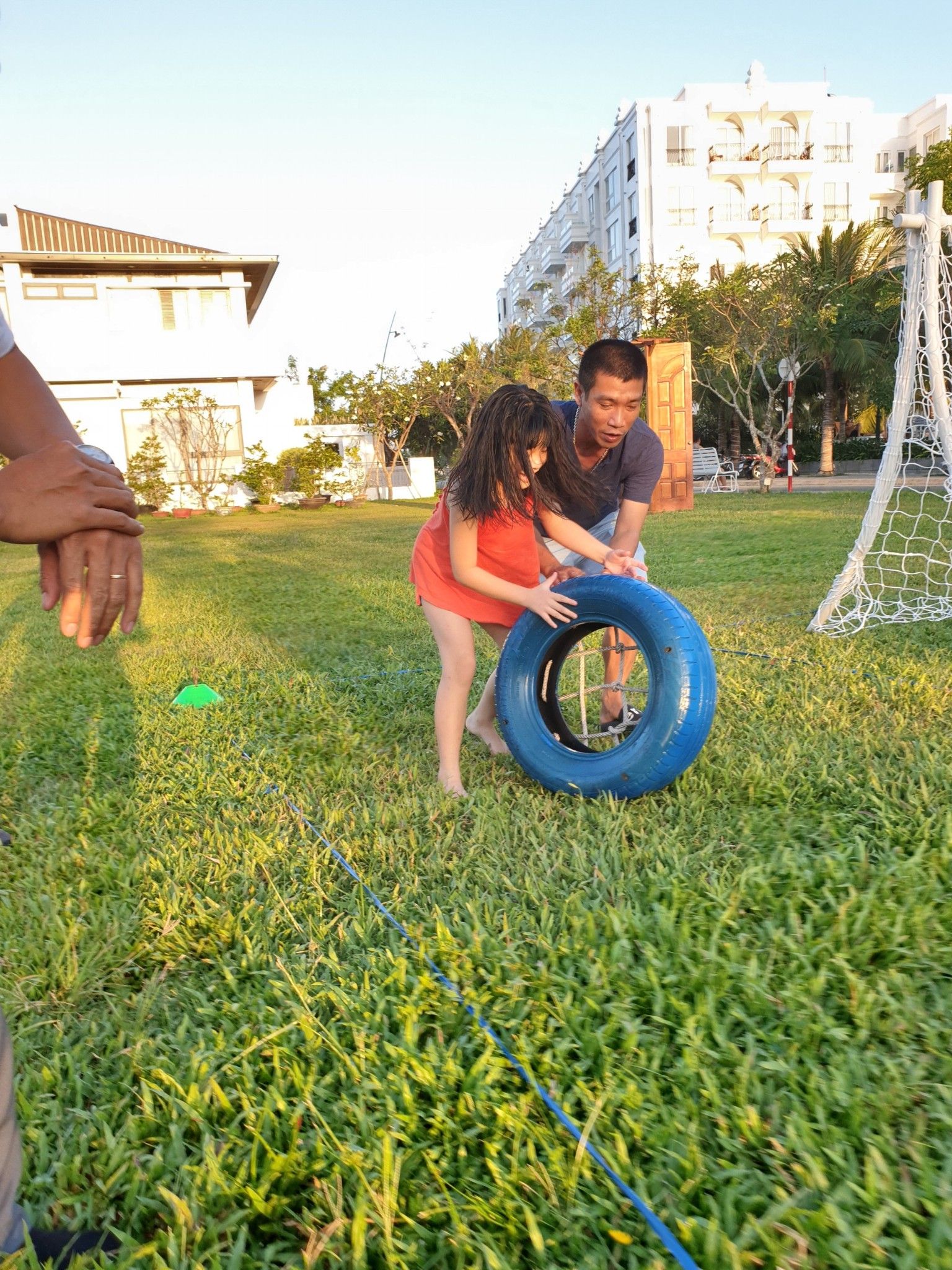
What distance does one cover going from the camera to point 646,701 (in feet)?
10.4

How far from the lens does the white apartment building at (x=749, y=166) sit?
49969mm

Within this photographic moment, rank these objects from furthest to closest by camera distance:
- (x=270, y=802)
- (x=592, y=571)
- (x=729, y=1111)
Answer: (x=592, y=571)
(x=270, y=802)
(x=729, y=1111)

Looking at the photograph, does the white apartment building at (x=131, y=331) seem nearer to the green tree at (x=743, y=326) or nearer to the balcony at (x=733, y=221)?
the green tree at (x=743, y=326)

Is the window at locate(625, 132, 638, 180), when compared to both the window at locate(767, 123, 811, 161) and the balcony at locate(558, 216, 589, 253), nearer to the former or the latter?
the window at locate(767, 123, 811, 161)

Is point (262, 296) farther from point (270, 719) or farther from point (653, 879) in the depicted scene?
point (653, 879)

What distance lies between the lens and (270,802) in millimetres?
3152

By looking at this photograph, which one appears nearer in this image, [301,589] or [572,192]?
[301,589]

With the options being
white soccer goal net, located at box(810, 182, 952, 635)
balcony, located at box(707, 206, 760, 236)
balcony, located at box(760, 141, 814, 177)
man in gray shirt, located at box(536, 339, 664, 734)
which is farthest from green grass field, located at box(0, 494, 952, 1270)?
balcony, located at box(760, 141, 814, 177)

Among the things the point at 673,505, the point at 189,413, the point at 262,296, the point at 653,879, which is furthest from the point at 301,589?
the point at 262,296

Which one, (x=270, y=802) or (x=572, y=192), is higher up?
(x=572, y=192)

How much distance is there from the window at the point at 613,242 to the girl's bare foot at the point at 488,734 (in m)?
56.7

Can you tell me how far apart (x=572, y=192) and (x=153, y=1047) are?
69496 millimetres

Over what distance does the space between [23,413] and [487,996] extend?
133 centimetres

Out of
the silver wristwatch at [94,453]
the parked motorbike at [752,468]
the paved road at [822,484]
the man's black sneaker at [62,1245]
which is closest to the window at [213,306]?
the paved road at [822,484]
